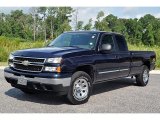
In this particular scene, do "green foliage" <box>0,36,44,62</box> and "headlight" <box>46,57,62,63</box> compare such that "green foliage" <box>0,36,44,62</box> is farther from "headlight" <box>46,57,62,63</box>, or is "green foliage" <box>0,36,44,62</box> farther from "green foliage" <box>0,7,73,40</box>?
"green foliage" <box>0,7,73,40</box>

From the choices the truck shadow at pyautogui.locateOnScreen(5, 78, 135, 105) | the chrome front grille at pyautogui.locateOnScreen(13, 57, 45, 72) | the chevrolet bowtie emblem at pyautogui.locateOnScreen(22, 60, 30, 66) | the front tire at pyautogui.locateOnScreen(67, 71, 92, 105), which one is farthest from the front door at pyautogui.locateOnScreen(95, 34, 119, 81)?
the chevrolet bowtie emblem at pyautogui.locateOnScreen(22, 60, 30, 66)

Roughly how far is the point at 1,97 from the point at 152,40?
6610 centimetres

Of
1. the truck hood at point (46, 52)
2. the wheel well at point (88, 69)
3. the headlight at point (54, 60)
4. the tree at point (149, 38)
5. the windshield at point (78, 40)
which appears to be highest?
the windshield at point (78, 40)

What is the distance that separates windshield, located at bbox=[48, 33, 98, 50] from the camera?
8295mm

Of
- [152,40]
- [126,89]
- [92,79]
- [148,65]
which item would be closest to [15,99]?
[92,79]

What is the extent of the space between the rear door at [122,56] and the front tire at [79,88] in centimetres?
165

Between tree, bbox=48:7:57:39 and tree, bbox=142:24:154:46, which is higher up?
tree, bbox=48:7:57:39

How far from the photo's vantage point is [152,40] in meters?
71.3

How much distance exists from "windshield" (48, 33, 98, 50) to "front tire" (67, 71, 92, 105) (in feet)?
3.02

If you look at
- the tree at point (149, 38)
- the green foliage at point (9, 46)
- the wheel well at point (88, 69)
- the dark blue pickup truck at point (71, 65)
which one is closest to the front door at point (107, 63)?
the dark blue pickup truck at point (71, 65)

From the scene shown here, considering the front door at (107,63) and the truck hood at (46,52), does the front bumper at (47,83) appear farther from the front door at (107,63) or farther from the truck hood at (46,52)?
the front door at (107,63)

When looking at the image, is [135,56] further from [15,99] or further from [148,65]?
[15,99]

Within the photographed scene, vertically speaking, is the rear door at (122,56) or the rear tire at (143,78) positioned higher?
the rear door at (122,56)

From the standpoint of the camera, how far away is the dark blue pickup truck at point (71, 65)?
7.03m
